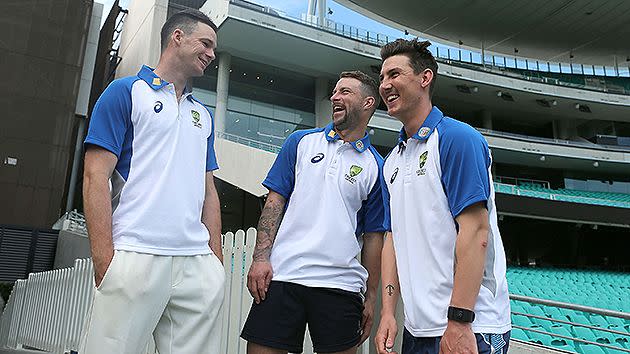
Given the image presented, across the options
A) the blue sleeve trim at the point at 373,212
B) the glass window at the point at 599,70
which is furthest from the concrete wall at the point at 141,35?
the glass window at the point at 599,70

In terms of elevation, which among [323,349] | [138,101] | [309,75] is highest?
[309,75]

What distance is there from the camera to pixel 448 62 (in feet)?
75.5

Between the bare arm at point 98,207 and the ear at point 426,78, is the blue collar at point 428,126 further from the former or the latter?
the bare arm at point 98,207

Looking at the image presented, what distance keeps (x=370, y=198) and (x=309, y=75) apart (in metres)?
20.4

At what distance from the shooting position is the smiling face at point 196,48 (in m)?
1.92

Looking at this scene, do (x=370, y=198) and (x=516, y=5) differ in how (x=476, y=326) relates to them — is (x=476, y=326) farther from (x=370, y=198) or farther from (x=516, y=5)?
(x=516, y=5)

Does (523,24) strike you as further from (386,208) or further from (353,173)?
(386,208)

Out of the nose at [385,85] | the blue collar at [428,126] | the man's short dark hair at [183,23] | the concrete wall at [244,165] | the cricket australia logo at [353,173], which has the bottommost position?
the cricket australia logo at [353,173]

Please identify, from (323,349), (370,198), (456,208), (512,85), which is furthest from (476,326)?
(512,85)

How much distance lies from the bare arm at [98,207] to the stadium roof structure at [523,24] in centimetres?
2480

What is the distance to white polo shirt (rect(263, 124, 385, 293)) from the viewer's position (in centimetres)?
213

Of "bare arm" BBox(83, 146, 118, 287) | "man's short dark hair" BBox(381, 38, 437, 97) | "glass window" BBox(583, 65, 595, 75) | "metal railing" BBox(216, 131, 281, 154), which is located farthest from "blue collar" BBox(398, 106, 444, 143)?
"glass window" BBox(583, 65, 595, 75)

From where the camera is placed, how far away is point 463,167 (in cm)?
154

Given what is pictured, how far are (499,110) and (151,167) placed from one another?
27662mm
